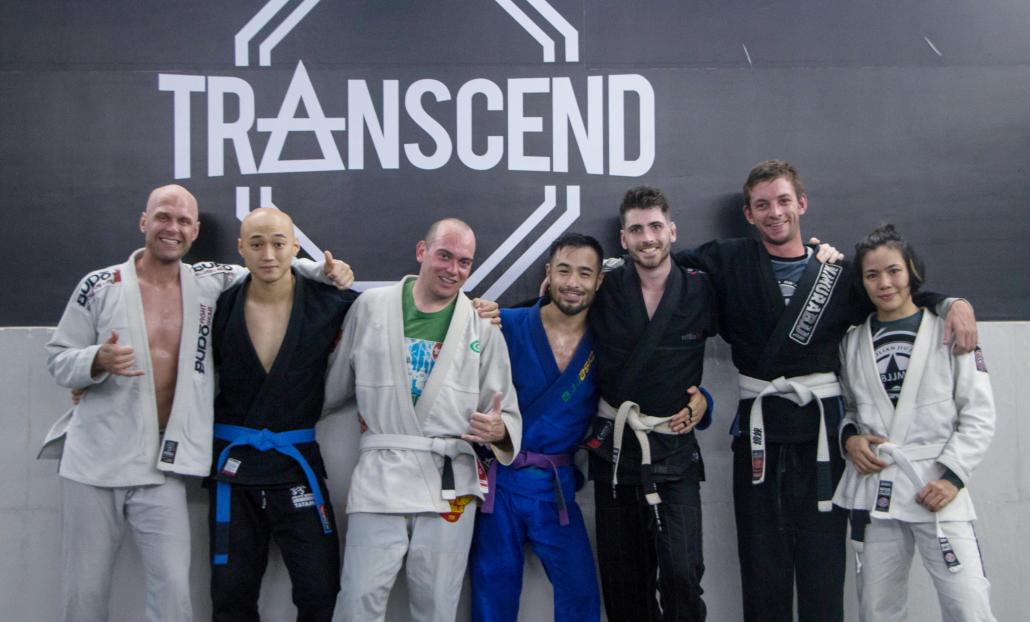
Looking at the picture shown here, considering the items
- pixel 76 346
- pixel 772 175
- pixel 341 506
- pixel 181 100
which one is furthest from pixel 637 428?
pixel 181 100

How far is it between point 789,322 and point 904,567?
867 mm

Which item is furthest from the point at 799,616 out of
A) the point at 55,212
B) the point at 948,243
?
the point at 55,212

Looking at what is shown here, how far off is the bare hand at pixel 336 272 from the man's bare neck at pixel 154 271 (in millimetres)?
514

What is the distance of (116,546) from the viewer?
8.63 ft

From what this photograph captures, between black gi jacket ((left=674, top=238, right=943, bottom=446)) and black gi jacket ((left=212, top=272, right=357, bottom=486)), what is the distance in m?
1.41

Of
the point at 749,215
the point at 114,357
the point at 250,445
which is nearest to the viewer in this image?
the point at 114,357

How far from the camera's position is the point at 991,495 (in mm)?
3082

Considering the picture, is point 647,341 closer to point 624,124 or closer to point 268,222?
point 624,124

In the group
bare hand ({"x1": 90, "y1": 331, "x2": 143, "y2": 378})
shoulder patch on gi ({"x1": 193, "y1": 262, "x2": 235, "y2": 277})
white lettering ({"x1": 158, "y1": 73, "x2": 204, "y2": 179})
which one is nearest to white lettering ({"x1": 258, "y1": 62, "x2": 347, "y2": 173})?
white lettering ({"x1": 158, "y1": 73, "x2": 204, "y2": 179})

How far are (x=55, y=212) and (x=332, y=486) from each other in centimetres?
149

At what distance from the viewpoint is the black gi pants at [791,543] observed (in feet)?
8.74

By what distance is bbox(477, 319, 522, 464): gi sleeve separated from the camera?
2.69 m

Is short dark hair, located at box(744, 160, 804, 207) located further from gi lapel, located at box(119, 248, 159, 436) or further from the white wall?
→ gi lapel, located at box(119, 248, 159, 436)

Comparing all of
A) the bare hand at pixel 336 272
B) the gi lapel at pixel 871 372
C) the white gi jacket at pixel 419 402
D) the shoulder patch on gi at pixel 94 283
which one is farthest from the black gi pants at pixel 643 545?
the shoulder patch on gi at pixel 94 283
